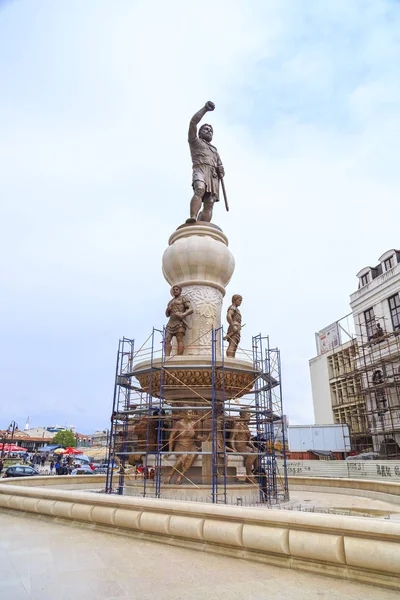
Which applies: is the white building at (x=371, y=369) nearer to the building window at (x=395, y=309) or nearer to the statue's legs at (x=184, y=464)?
the building window at (x=395, y=309)

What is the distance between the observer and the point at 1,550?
200 inches

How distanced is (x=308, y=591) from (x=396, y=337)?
32.1 metres

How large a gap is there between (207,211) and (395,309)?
74.3ft

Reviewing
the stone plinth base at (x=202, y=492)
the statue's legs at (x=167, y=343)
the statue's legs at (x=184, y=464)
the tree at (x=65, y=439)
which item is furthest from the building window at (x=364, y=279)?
the tree at (x=65, y=439)

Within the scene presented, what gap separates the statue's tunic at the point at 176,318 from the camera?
13859 mm

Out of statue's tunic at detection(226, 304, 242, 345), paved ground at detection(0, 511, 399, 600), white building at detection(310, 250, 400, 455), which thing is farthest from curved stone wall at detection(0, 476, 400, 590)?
white building at detection(310, 250, 400, 455)

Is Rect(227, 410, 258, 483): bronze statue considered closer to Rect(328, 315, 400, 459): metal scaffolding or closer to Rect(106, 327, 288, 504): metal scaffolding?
Rect(106, 327, 288, 504): metal scaffolding

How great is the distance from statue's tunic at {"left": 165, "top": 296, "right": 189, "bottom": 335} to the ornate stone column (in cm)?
52

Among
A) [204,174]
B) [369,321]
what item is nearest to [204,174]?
[204,174]

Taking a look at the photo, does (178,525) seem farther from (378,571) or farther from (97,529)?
(378,571)

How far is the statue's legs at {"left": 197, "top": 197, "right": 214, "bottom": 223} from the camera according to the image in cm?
1755

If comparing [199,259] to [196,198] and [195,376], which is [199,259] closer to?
[196,198]

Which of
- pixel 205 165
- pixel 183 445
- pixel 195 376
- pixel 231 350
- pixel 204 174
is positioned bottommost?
pixel 183 445

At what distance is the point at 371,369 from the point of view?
34.1 metres
